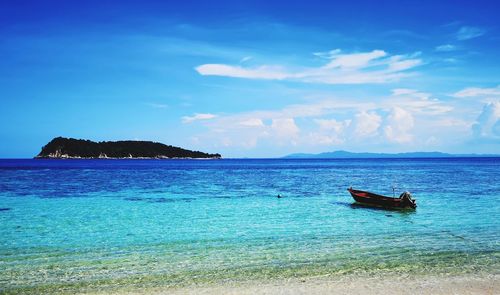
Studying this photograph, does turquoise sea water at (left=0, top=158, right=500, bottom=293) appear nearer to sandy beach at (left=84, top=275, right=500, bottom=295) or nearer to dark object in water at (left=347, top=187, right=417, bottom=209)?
sandy beach at (left=84, top=275, right=500, bottom=295)

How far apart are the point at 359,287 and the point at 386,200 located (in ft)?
70.8

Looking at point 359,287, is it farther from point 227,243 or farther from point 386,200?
point 386,200

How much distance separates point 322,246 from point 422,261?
13.9 feet

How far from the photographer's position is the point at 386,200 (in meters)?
32.2

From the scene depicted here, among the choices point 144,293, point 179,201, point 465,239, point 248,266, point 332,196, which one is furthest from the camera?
point 332,196

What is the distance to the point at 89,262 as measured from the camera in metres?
15.3

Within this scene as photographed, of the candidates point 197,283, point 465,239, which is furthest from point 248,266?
point 465,239

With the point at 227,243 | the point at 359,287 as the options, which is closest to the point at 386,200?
the point at 227,243

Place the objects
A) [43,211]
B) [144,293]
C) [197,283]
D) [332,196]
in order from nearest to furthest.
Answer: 1. [144,293]
2. [197,283]
3. [43,211]
4. [332,196]

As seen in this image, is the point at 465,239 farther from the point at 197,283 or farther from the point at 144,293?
the point at 144,293

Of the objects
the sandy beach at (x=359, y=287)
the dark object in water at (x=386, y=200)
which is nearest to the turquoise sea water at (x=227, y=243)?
the sandy beach at (x=359, y=287)

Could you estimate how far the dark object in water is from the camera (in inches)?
1210

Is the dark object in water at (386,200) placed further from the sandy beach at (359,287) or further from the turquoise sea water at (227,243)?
the sandy beach at (359,287)

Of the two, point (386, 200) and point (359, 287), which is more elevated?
point (386, 200)
